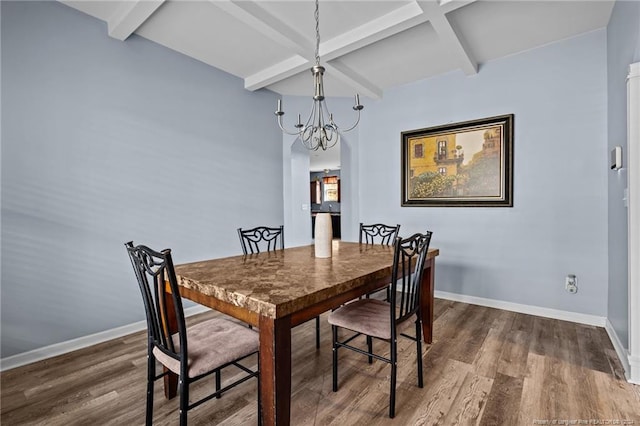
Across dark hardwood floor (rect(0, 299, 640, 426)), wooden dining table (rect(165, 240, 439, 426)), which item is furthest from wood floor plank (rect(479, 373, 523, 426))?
wooden dining table (rect(165, 240, 439, 426))

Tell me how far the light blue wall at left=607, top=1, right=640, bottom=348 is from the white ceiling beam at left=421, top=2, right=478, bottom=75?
1.04 meters

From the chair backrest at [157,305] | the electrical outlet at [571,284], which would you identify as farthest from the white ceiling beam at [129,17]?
the electrical outlet at [571,284]

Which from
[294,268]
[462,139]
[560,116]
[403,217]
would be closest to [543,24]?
[560,116]

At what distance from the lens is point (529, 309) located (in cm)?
311

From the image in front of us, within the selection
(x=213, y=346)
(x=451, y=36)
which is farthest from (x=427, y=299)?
(x=451, y=36)

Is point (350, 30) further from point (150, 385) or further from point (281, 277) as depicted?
point (150, 385)

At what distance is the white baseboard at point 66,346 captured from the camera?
2170 mm

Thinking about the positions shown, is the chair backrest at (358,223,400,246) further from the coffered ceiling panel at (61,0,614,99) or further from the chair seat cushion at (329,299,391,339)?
the coffered ceiling panel at (61,0,614,99)

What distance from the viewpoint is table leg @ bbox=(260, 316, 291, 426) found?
3.86ft

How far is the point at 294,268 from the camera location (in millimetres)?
1773

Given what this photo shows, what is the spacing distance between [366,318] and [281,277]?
60 centimetres

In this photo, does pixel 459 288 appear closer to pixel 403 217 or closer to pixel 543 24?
pixel 403 217

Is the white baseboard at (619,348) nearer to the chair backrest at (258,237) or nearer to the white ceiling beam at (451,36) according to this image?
the chair backrest at (258,237)

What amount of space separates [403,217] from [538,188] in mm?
1424
